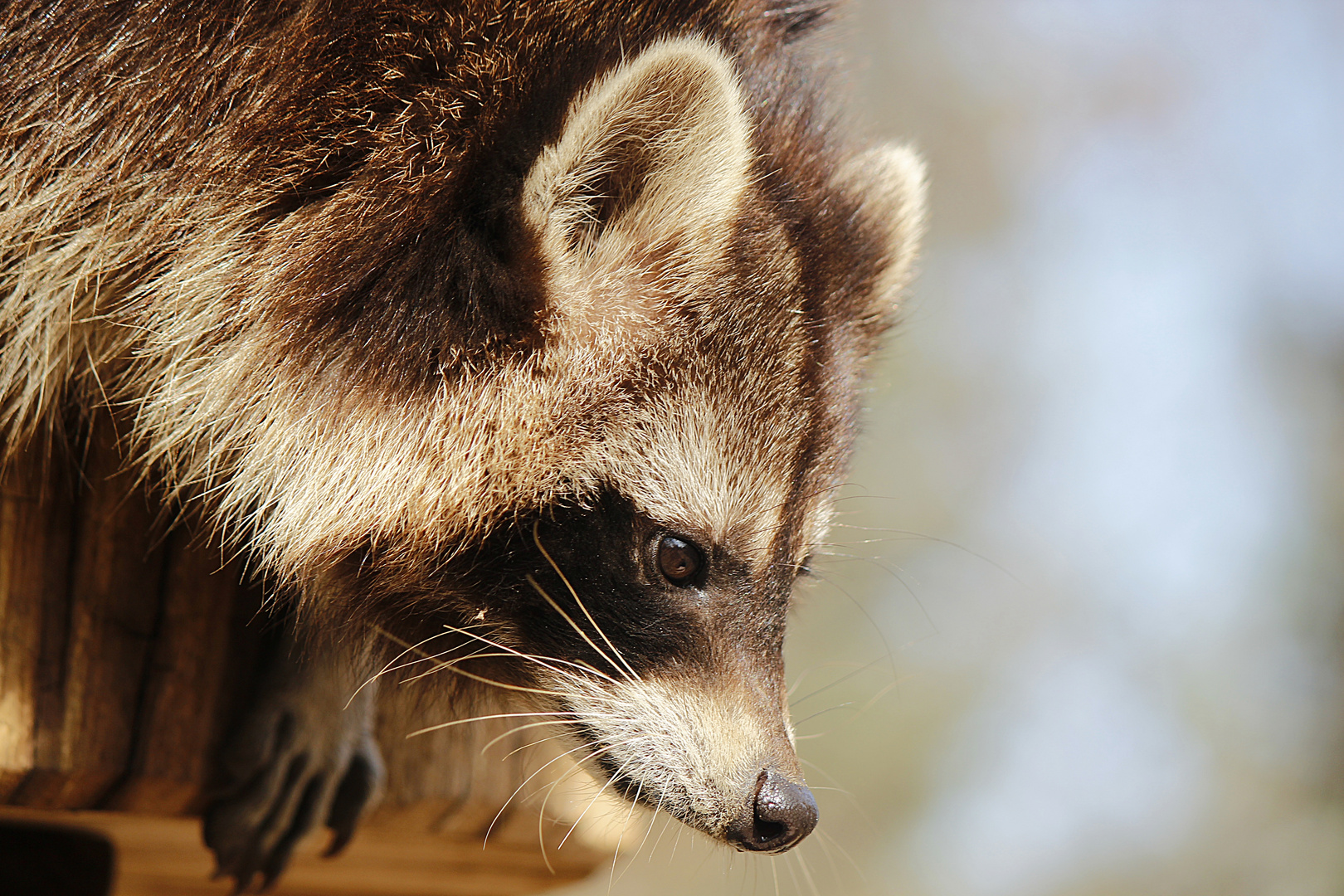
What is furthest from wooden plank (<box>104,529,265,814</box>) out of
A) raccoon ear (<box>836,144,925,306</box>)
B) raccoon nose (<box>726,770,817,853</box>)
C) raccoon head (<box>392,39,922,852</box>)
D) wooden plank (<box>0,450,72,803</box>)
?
raccoon ear (<box>836,144,925,306</box>)

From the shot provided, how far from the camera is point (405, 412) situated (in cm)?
138

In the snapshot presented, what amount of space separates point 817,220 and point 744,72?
8.6 inches

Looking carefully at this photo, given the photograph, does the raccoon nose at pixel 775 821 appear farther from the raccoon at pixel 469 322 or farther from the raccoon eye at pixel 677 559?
the raccoon eye at pixel 677 559

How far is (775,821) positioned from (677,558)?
13.0 inches

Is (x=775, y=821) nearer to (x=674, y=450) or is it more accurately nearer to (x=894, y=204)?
(x=674, y=450)

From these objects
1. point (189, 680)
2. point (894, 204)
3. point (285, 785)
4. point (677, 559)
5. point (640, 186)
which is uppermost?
point (894, 204)

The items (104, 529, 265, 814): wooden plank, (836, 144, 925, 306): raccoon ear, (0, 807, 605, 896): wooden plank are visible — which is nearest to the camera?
(104, 529, 265, 814): wooden plank

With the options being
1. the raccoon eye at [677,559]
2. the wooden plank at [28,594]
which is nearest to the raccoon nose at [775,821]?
the raccoon eye at [677,559]

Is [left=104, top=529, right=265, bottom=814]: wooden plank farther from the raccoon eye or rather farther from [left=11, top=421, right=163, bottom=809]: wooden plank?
the raccoon eye

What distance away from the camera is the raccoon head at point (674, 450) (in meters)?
1.38

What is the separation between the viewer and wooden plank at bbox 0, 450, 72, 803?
1411 millimetres

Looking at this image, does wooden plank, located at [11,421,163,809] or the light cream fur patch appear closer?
the light cream fur patch

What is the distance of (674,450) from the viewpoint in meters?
1.42

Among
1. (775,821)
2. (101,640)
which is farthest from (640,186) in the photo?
(101,640)
